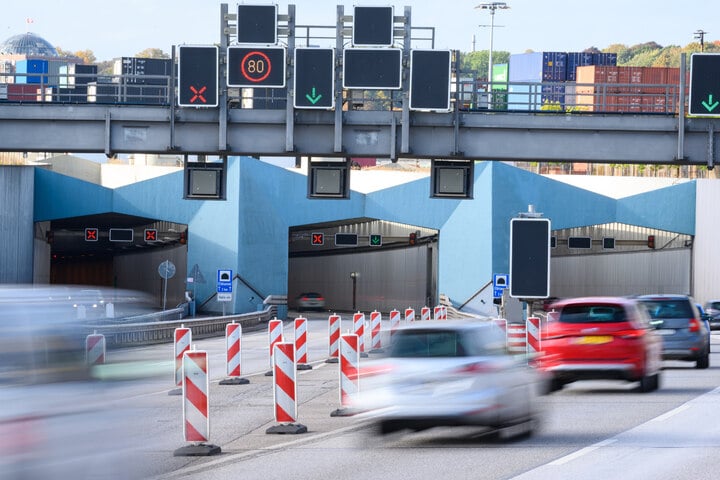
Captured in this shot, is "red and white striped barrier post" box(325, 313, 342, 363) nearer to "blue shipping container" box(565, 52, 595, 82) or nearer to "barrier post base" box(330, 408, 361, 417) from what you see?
"barrier post base" box(330, 408, 361, 417)

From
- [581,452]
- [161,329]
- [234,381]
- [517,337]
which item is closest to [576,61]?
[161,329]

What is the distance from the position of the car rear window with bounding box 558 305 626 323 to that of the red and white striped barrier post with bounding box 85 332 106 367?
1324 centimetres

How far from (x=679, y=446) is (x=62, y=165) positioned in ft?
189

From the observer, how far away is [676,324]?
2656 centimetres

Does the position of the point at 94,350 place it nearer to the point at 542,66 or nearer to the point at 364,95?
the point at 364,95

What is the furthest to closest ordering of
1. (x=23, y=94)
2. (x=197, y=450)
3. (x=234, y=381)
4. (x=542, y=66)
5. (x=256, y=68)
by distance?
1. (x=542, y=66)
2. (x=23, y=94)
3. (x=256, y=68)
4. (x=234, y=381)
5. (x=197, y=450)

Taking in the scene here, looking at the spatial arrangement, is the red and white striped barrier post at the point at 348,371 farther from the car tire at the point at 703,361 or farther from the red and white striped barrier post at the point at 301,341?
the car tire at the point at 703,361

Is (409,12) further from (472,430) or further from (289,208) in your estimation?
(289,208)

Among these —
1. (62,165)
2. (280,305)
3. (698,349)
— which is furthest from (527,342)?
(62,165)

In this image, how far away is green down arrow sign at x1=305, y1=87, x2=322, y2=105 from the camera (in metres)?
29.7

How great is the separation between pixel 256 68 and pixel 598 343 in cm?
1268

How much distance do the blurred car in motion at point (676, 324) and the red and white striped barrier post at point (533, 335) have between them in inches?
116

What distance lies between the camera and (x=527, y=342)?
93.8 ft

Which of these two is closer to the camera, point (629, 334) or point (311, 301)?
point (629, 334)
